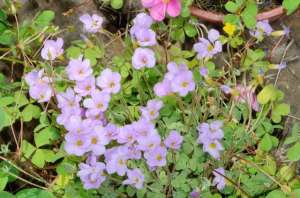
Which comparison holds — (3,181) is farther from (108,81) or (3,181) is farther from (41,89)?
(108,81)

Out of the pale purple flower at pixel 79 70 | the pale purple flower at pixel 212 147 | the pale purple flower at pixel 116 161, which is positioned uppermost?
the pale purple flower at pixel 79 70

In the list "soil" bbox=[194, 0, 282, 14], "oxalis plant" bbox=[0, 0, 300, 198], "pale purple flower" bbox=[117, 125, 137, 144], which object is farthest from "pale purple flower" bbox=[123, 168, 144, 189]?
"soil" bbox=[194, 0, 282, 14]

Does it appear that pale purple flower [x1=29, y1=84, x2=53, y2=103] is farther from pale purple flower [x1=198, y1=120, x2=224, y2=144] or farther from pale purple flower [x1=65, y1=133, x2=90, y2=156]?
pale purple flower [x1=198, y1=120, x2=224, y2=144]

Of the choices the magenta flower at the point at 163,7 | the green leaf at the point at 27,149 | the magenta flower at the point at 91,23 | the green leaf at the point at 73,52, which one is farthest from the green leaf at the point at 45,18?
the green leaf at the point at 27,149

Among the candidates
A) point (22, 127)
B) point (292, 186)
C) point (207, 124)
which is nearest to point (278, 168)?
point (292, 186)

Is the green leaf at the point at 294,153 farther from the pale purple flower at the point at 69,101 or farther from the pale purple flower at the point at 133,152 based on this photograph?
the pale purple flower at the point at 69,101

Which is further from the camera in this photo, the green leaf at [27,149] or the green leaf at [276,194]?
the green leaf at [27,149]

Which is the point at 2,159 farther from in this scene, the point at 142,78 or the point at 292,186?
the point at 292,186

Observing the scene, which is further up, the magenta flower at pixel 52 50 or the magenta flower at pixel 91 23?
the magenta flower at pixel 91 23
